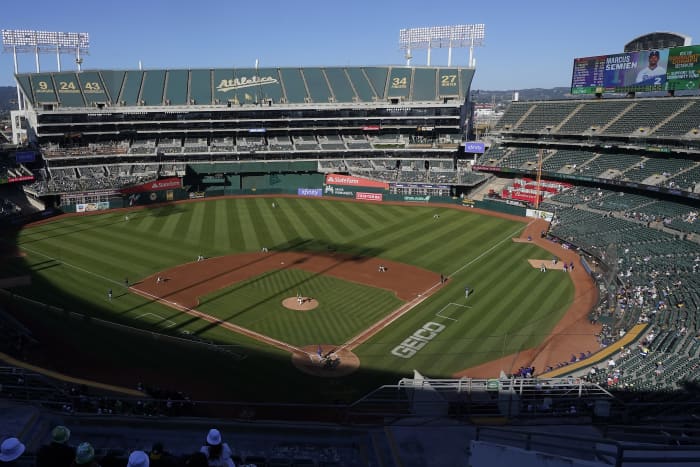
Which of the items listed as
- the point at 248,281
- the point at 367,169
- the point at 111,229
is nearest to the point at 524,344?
the point at 248,281

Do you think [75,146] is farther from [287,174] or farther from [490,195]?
[490,195]

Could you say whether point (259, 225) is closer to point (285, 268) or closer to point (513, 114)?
point (285, 268)

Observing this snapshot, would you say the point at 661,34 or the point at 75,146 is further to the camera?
the point at 75,146

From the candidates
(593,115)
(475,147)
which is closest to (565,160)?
(593,115)

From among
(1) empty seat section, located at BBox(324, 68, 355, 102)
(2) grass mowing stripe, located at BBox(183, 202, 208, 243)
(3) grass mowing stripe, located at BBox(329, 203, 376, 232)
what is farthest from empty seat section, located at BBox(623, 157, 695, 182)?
(2) grass mowing stripe, located at BBox(183, 202, 208, 243)

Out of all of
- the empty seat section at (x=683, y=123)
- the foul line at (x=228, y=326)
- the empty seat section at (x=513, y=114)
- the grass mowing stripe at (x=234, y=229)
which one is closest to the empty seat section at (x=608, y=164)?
the empty seat section at (x=683, y=123)

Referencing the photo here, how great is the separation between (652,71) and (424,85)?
31646 millimetres

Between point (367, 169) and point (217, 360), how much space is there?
53.2 metres

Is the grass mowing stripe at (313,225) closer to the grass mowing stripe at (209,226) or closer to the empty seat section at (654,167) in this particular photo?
the grass mowing stripe at (209,226)

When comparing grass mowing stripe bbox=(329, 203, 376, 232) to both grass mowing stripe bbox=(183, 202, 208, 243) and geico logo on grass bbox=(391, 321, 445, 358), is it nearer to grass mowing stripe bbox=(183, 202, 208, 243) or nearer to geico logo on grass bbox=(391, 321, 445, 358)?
grass mowing stripe bbox=(183, 202, 208, 243)

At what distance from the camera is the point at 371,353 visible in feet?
87.6

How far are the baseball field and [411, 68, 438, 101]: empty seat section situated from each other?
99.6 feet

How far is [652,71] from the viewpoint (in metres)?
61.4

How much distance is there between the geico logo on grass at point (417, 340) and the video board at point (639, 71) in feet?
155
